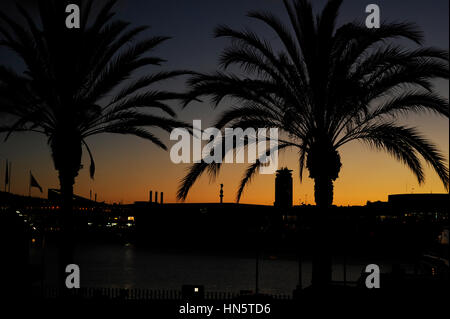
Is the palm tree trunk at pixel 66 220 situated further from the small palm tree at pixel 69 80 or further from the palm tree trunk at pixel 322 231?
the palm tree trunk at pixel 322 231

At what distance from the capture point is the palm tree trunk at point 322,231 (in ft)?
59.7

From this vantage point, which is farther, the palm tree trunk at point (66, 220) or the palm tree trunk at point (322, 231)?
the palm tree trunk at point (322, 231)

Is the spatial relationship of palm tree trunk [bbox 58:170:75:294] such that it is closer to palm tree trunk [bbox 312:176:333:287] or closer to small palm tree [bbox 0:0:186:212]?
small palm tree [bbox 0:0:186:212]

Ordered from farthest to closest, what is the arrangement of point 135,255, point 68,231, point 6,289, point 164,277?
point 135,255 → point 164,277 → point 6,289 → point 68,231

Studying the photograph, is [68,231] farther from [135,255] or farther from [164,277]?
[135,255]

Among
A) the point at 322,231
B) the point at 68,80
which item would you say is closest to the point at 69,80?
the point at 68,80

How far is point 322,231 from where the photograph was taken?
18.4 meters

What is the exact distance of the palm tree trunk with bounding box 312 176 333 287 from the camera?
59.7ft

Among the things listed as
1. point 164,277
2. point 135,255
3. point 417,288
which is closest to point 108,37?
point 417,288

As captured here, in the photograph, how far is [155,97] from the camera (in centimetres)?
1872

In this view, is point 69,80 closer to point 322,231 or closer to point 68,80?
point 68,80

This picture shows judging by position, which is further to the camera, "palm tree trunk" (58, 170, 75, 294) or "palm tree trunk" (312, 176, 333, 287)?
"palm tree trunk" (312, 176, 333, 287)

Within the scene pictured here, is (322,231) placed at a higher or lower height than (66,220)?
lower
